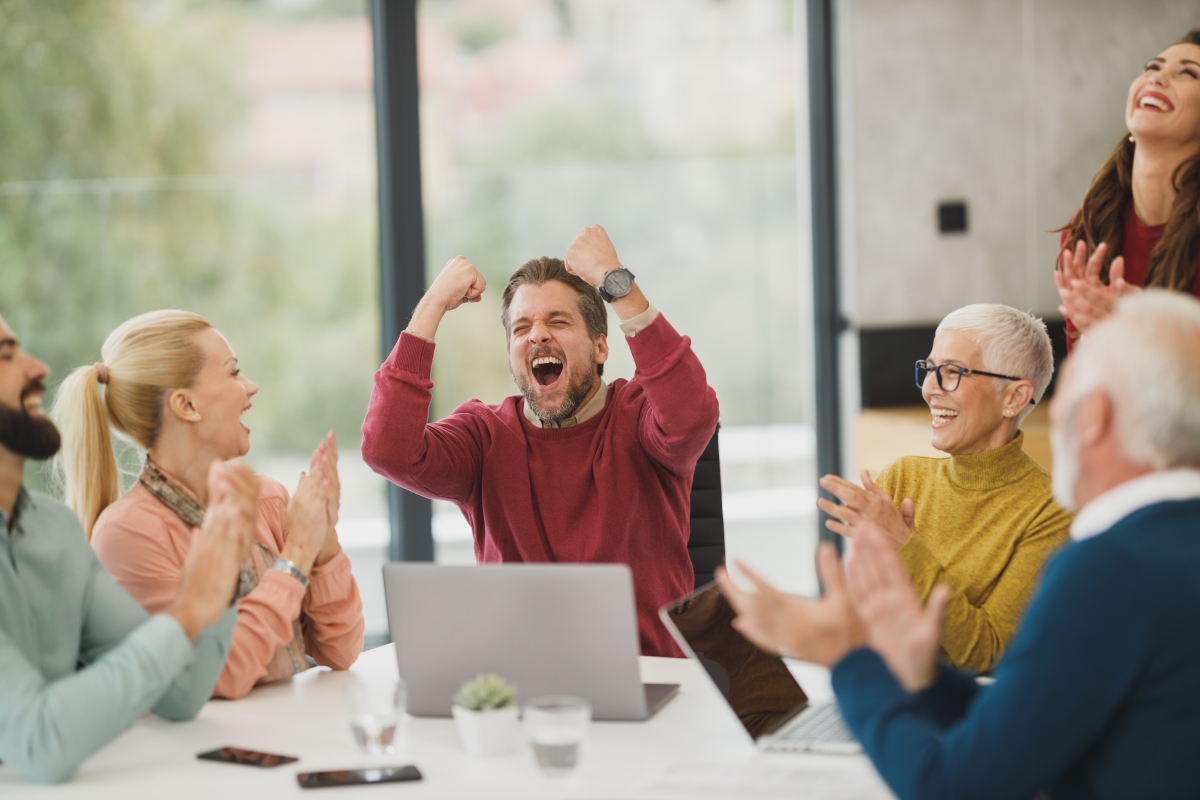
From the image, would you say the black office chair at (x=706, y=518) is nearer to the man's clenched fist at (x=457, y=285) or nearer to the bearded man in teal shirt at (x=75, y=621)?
the man's clenched fist at (x=457, y=285)

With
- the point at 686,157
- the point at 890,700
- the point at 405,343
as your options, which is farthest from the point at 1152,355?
the point at 686,157

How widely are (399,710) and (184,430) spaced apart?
795 mm

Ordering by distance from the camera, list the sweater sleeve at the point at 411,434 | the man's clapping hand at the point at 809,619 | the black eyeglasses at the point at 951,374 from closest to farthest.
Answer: the man's clapping hand at the point at 809,619
the black eyeglasses at the point at 951,374
the sweater sleeve at the point at 411,434

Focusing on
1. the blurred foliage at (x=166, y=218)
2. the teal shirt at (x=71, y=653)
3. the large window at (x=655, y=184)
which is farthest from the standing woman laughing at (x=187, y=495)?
the large window at (x=655, y=184)

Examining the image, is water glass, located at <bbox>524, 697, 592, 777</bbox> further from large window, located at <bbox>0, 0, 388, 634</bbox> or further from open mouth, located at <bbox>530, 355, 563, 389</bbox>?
large window, located at <bbox>0, 0, 388, 634</bbox>

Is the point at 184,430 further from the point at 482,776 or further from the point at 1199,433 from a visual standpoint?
the point at 1199,433

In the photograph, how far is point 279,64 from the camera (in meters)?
4.09

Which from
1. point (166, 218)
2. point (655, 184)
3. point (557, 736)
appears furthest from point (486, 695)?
point (655, 184)

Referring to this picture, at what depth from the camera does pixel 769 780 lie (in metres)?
1.46

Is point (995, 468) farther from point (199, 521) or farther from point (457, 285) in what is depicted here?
point (199, 521)

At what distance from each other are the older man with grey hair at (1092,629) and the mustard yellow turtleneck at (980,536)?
65 centimetres

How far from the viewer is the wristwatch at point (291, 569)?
1.95 meters

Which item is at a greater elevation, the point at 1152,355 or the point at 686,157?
the point at 686,157

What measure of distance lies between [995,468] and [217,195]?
2869mm
